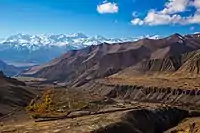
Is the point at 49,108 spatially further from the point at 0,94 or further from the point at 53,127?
the point at 53,127

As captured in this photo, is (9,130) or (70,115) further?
(70,115)

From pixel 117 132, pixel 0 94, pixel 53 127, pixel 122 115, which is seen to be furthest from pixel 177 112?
pixel 0 94

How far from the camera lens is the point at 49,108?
16862 cm

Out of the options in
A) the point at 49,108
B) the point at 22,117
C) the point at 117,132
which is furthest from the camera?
the point at 49,108

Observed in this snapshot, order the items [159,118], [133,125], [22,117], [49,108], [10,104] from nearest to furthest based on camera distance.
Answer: [133,125], [159,118], [22,117], [49,108], [10,104]

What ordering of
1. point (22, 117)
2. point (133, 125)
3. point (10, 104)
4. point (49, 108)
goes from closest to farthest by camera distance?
point (133, 125), point (22, 117), point (49, 108), point (10, 104)

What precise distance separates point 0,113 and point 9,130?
46.7 m

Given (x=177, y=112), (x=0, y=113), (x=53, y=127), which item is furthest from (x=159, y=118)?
(x=0, y=113)

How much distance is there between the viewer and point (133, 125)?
118562mm

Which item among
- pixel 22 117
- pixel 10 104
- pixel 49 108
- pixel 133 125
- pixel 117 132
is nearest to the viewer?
pixel 117 132

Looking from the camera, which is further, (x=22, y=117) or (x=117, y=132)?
(x=22, y=117)

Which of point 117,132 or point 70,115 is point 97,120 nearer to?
point 117,132

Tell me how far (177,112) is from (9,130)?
70.9m

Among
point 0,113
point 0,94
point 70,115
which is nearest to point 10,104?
point 0,94
